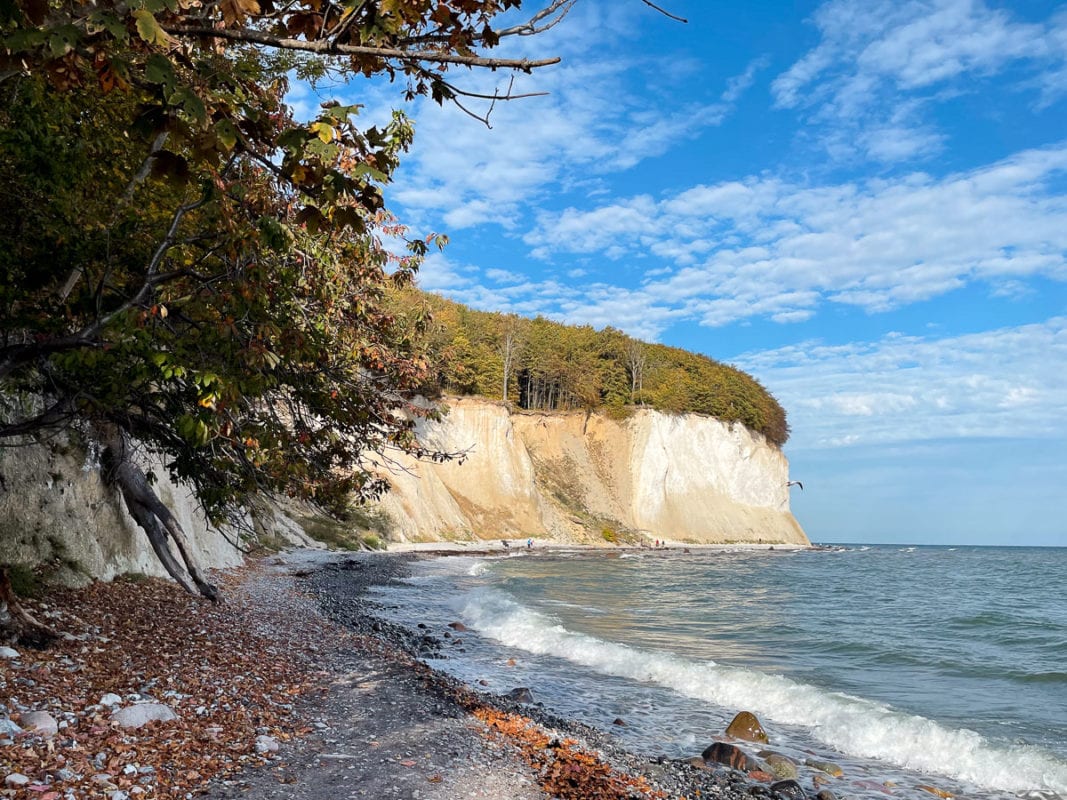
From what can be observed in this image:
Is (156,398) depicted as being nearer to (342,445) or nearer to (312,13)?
(342,445)

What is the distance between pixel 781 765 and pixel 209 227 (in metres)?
8.92

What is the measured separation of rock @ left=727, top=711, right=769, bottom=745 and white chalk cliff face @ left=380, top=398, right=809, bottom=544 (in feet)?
154

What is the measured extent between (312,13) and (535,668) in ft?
42.7

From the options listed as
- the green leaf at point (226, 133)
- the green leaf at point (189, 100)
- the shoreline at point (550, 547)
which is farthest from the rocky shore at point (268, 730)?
the shoreline at point (550, 547)

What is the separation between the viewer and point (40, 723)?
17.6 feet

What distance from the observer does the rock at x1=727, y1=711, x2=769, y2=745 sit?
32.2ft

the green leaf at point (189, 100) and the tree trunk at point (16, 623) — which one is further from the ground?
the green leaf at point (189, 100)

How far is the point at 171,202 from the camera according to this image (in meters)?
7.99

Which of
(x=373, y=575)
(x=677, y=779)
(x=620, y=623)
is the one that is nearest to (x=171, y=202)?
(x=677, y=779)

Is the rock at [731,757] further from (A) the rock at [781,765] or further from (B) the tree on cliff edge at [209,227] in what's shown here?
(B) the tree on cliff edge at [209,227]

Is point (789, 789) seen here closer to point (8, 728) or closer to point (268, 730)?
point (268, 730)

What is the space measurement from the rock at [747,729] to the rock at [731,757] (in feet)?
3.69

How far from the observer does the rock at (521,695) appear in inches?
423

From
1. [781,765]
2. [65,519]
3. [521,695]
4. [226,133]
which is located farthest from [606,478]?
[226,133]
